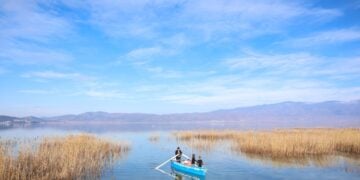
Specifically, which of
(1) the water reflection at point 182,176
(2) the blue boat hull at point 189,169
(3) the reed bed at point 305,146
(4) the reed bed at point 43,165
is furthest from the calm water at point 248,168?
(3) the reed bed at point 305,146

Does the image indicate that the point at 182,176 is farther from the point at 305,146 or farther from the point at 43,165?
the point at 305,146

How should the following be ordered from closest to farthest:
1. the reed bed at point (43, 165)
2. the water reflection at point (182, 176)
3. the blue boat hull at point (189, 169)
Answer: the reed bed at point (43, 165) < the blue boat hull at point (189, 169) < the water reflection at point (182, 176)

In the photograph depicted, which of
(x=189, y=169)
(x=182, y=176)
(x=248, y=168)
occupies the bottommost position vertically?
(x=182, y=176)

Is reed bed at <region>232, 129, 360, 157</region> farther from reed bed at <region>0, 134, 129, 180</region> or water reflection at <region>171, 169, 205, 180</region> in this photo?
reed bed at <region>0, 134, 129, 180</region>

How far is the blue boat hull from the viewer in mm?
19786

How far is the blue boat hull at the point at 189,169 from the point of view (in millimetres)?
19786

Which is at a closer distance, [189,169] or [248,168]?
[189,169]

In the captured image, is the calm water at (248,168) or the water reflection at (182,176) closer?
the water reflection at (182,176)

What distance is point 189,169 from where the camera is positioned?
68.2 feet

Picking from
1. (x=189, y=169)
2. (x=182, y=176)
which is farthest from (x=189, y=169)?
(x=182, y=176)

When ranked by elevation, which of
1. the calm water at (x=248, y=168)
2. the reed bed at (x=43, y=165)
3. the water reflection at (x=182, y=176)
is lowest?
the water reflection at (x=182, y=176)

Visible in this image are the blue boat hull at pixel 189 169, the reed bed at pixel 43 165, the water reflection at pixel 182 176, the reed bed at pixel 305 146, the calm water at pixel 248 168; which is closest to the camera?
the reed bed at pixel 43 165

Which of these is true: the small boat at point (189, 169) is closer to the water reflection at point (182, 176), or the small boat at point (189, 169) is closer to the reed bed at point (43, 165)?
the water reflection at point (182, 176)

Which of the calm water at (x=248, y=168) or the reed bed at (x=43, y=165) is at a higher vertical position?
the reed bed at (x=43, y=165)
